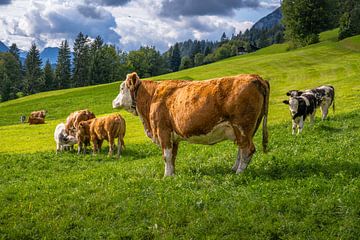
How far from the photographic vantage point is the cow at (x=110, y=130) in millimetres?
21859

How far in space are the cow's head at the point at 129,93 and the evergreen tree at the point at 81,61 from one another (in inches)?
4454

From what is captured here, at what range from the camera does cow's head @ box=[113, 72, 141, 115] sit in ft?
46.2

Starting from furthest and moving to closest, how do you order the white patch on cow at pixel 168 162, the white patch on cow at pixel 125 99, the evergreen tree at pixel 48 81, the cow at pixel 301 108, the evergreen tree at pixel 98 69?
the evergreen tree at pixel 48 81 < the evergreen tree at pixel 98 69 < the cow at pixel 301 108 < the white patch on cow at pixel 125 99 < the white patch on cow at pixel 168 162

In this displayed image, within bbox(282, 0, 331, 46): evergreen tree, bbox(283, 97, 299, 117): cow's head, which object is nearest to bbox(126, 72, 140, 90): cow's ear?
bbox(283, 97, 299, 117): cow's head

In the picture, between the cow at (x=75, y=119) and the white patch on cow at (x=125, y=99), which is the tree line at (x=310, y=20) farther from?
the white patch on cow at (x=125, y=99)

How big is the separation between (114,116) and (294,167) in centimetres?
1261

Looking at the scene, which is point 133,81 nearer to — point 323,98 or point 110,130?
point 110,130

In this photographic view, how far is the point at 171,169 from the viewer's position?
12.9 meters

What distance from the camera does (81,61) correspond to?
13238 cm

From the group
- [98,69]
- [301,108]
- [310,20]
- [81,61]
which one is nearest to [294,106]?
[301,108]

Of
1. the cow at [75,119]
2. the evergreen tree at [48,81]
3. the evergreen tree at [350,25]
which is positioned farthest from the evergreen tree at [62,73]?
the cow at [75,119]

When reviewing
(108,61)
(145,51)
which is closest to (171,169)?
Answer: (108,61)

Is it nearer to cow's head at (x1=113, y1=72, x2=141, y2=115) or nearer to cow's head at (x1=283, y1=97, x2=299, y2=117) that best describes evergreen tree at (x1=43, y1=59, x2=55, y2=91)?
cow's head at (x1=283, y1=97, x2=299, y2=117)

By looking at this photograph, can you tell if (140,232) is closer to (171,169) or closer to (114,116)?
(171,169)
